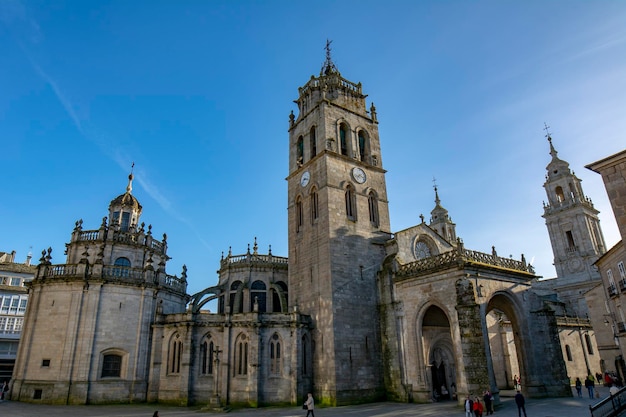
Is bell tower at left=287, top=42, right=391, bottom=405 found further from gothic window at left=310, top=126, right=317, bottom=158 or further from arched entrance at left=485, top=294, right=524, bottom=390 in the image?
arched entrance at left=485, top=294, right=524, bottom=390

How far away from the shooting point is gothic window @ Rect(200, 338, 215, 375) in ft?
81.4

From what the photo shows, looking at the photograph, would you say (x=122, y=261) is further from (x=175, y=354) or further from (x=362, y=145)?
(x=362, y=145)

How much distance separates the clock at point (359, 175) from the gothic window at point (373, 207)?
4.25ft

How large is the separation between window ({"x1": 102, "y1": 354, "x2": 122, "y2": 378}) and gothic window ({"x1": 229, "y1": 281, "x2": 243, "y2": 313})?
9212mm

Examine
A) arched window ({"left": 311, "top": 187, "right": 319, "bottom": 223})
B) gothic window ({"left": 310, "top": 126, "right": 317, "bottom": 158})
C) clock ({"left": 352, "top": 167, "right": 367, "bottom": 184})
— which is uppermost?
gothic window ({"left": 310, "top": 126, "right": 317, "bottom": 158})

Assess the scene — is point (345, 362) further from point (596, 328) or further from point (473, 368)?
point (596, 328)

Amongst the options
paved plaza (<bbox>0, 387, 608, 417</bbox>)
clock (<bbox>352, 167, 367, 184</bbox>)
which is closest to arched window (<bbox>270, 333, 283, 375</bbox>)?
paved plaza (<bbox>0, 387, 608, 417</bbox>)

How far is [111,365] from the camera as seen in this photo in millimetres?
26000

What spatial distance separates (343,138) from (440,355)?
59.0 feet

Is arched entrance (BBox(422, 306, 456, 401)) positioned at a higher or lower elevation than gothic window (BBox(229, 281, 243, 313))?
lower

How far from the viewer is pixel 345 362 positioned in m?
24.5

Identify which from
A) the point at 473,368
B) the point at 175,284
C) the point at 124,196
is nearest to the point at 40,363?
the point at 175,284

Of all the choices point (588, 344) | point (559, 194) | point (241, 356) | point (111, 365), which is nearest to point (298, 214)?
point (241, 356)

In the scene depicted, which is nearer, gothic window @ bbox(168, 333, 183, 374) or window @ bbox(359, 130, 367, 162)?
gothic window @ bbox(168, 333, 183, 374)
